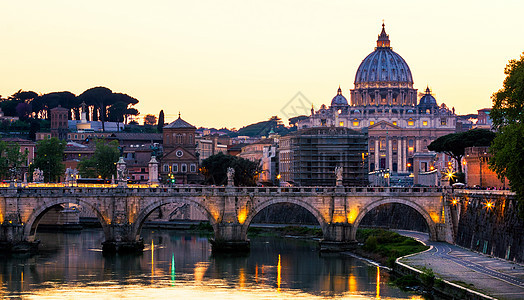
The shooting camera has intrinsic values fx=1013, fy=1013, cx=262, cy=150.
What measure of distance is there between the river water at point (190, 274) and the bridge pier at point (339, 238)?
1.10 metres

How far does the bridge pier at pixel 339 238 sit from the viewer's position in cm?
7856

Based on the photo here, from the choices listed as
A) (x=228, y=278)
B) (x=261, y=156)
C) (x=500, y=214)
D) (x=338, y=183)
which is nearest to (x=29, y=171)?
(x=261, y=156)

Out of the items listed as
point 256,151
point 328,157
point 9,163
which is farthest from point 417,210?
point 256,151

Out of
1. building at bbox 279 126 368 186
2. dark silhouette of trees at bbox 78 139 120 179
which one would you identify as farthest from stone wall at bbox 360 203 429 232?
dark silhouette of trees at bbox 78 139 120 179

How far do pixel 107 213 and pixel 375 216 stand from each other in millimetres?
27565

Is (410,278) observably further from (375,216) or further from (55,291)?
(375,216)

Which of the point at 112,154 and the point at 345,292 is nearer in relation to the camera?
the point at 345,292

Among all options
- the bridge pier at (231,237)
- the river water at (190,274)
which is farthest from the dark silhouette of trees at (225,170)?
the bridge pier at (231,237)

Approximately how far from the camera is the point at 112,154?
13512 centimetres

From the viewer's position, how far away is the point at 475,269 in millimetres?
57875

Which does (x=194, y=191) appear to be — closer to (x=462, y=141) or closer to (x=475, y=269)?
(x=475, y=269)

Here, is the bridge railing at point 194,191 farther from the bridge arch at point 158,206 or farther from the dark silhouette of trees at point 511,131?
the dark silhouette of trees at point 511,131

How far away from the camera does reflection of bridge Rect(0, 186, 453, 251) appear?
78.7 meters

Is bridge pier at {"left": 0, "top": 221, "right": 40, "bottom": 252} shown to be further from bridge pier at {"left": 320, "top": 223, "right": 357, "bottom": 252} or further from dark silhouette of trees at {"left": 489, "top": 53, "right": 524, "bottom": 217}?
dark silhouette of trees at {"left": 489, "top": 53, "right": 524, "bottom": 217}
